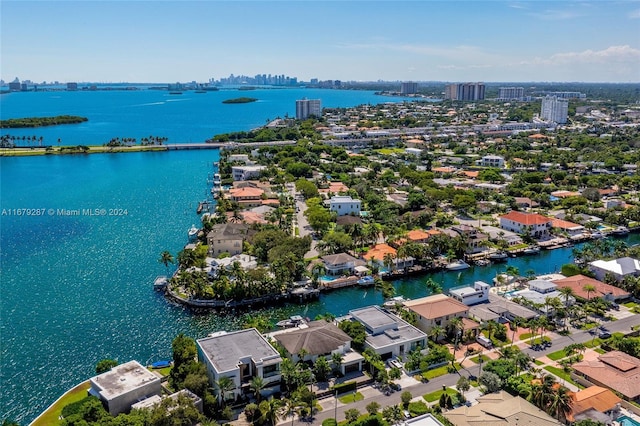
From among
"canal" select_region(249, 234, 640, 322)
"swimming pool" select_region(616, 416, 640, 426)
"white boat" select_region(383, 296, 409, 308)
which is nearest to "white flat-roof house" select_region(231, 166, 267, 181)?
"canal" select_region(249, 234, 640, 322)

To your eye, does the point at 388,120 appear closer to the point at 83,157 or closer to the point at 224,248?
the point at 83,157

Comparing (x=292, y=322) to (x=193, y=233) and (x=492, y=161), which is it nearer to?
(x=193, y=233)

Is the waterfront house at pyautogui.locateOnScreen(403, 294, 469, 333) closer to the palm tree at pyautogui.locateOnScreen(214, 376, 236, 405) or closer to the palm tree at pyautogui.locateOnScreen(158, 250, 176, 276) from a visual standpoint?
the palm tree at pyautogui.locateOnScreen(214, 376, 236, 405)

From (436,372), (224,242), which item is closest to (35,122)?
(224,242)

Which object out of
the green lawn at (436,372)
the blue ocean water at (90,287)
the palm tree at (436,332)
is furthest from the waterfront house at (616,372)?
the blue ocean water at (90,287)

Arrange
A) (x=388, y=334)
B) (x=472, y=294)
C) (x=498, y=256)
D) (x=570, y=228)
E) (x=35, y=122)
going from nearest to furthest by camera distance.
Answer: (x=388, y=334) → (x=472, y=294) → (x=498, y=256) → (x=570, y=228) → (x=35, y=122)
